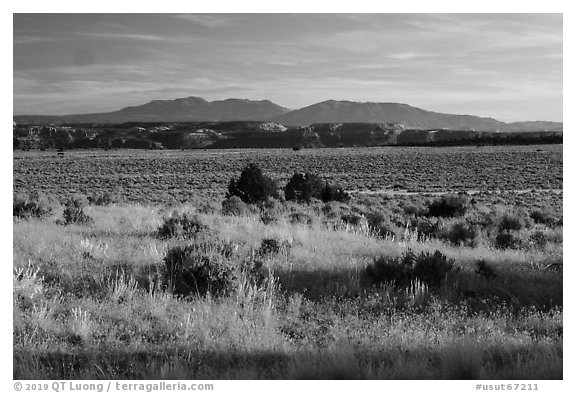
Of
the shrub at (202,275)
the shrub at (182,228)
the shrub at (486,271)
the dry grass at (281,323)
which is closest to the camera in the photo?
the dry grass at (281,323)

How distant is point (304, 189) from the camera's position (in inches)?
996

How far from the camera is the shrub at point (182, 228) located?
1045 centimetres

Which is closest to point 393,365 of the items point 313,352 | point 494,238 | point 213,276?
point 313,352

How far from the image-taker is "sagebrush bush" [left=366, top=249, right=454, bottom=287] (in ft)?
24.1

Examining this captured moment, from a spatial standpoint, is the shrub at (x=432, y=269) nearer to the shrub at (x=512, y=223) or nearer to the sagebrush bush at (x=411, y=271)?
the sagebrush bush at (x=411, y=271)

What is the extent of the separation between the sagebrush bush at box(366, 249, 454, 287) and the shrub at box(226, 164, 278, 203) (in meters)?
14.8

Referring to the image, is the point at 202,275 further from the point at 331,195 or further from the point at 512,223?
the point at 331,195

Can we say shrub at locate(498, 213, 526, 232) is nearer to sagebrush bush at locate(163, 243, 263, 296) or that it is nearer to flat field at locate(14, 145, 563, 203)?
sagebrush bush at locate(163, 243, 263, 296)

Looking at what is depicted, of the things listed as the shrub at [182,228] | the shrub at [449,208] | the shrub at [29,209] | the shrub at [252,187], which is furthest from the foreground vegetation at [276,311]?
the shrub at [252,187]

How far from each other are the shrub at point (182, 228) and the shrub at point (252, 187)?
10812 mm

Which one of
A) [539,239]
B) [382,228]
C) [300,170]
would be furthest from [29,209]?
[300,170]

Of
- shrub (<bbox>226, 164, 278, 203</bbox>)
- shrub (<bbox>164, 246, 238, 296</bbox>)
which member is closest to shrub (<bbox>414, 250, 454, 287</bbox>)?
shrub (<bbox>164, 246, 238, 296</bbox>)

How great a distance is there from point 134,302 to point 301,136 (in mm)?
129219

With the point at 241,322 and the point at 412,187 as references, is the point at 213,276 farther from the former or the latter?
the point at 412,187
